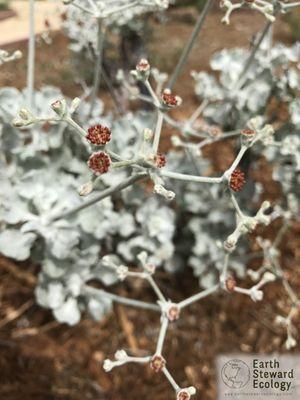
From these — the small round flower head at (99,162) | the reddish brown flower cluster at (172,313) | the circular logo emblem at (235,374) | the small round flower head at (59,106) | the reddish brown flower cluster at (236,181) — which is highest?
the small round flower head at (59,106)

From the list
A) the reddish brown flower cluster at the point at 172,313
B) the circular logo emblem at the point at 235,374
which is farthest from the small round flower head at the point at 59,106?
the circular logo emblem at the point at 235,374

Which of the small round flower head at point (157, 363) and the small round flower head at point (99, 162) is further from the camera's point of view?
the small round flower head at point (157, 363)

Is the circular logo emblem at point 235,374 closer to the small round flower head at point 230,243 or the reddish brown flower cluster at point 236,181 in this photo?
the small round flower head at point 230,243

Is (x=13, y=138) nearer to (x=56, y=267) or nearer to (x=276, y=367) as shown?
(x=56, y=267)

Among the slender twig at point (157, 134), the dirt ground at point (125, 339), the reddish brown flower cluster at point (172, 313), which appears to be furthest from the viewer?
the dirt ground at point (125, 339)

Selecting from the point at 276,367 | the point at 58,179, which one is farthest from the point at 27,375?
the point at 276,367

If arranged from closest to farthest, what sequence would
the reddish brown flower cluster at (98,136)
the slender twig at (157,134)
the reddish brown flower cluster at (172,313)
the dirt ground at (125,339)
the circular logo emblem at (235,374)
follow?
1. the reddish brown flower cluster at (98,136)
2. the slender twig at (157,134)
3. the reddish brown flower cluster at (172,313)
4. the circular logo emblem at (235,374)
5. the dirt ground at (125,339)
